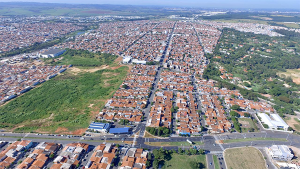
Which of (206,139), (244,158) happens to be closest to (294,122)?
(244,158)

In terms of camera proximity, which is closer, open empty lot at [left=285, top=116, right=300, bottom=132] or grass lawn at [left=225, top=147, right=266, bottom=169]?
grass lawn at [left=225, top=147, right=266, bottom=169]

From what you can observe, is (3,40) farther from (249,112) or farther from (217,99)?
(249,112)

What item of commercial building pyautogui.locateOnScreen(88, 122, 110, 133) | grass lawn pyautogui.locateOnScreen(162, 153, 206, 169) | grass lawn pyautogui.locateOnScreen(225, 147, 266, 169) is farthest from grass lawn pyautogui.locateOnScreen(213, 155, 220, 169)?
commercial building pyautogui.locateOnScreen(88, 122, 110, 133)

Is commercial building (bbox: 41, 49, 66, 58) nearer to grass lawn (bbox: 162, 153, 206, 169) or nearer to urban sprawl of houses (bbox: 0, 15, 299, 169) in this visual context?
urban sprawl of houses (bbox: 0, 15, 299, 169)

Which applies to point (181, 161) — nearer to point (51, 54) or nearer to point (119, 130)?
point (119, 130)

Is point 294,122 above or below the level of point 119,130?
above

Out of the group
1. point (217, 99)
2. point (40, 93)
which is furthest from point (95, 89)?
point (217, 99)

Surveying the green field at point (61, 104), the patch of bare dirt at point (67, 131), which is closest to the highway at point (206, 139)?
the patch of bare dirt at point (67, 131)

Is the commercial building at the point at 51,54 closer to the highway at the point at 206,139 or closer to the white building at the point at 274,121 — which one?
the highway at the point at 206,139
